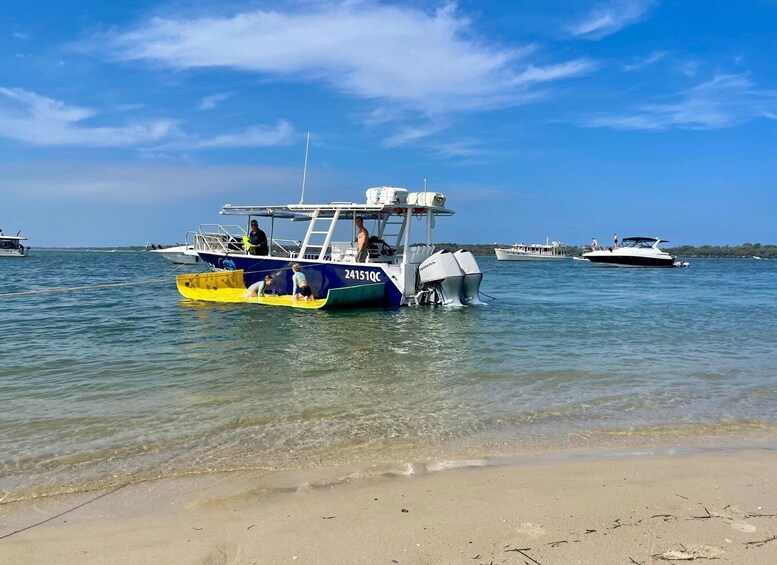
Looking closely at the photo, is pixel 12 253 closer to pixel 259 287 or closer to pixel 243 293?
pixel 243 293

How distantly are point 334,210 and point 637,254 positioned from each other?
4445 cm

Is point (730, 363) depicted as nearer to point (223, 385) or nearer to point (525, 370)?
point (525, 370)

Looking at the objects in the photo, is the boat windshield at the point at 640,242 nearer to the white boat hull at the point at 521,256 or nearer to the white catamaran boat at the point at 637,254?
the white catamaran boat at the point at 637,254

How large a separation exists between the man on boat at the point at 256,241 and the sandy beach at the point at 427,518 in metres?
13.6

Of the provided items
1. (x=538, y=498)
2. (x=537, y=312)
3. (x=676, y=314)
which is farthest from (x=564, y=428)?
(x=676, y=314)

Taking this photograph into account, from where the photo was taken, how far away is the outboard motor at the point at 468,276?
17469mm

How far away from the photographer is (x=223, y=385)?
25.0 feet

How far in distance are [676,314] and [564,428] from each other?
13759mm

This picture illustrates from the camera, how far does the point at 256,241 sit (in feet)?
57.6

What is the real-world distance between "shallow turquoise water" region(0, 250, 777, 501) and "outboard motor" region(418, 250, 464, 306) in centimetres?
225

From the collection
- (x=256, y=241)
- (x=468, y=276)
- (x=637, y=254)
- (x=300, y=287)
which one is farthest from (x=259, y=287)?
(x=637, y=254)

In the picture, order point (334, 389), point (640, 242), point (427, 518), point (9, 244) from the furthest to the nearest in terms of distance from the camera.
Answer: point (9, 244), point (640, 242), point (334, 389), point (427, 518)

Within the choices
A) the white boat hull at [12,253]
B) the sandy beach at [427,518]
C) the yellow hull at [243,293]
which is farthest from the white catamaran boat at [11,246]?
the sandy beach at [427,518]

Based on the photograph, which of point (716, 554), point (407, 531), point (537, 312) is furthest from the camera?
point (537, 312)
